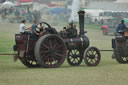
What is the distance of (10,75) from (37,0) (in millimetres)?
54064

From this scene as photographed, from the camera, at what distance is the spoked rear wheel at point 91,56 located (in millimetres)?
18520

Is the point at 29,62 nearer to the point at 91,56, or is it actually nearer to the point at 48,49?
the point at 48,49

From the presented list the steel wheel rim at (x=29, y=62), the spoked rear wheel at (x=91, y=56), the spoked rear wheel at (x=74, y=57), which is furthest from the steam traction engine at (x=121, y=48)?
the steel wheel rim at (x=29, y=62)

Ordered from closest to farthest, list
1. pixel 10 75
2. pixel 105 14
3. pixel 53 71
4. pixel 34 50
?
1. pixel 10 75
2. pixel 53 71
3. pixel 34 50
4. pixel 105 14

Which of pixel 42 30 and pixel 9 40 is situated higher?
pixel 42 30

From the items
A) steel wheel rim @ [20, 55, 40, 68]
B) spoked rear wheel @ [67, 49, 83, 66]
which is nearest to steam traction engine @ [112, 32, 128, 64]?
spoked rear wheel @ [67, 49, 83, 66]

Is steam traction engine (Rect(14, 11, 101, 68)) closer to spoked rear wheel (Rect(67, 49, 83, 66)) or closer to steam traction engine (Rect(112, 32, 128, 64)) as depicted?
spoked rear wheel (Rect(67, 49, 83, 66))

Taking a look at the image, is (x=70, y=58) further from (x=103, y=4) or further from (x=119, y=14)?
(x=103, y=4)

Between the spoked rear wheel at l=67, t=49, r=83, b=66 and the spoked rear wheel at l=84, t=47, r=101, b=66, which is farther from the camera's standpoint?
the spoked rear wheel at l=67, t=49, r=83, b=66

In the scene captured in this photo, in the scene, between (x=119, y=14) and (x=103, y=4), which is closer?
(x=119, y=14)

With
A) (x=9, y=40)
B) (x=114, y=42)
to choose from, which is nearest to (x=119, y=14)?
(x=9, y=40)

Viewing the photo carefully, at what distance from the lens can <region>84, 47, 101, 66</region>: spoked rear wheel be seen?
1852 cm

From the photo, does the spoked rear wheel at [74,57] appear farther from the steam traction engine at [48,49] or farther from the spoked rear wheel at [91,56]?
the spoked rear wheel at [91,56]

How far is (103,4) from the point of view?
5825 centimetres
